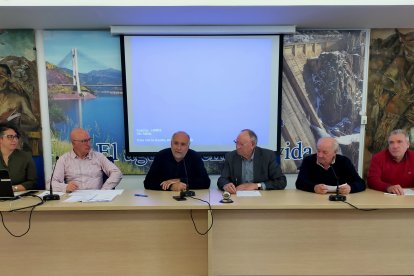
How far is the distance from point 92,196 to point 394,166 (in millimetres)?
2451

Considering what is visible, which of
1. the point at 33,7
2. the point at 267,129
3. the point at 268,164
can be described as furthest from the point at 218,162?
the point at 33,7

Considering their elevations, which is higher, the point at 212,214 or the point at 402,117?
the point at 402,117

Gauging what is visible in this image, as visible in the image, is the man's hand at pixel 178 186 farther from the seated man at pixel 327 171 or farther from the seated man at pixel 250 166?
the seated man at pixel 327 171

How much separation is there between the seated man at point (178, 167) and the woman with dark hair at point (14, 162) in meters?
1.01

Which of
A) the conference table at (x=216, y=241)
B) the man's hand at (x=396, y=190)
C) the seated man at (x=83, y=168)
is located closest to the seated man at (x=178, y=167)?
the seated man at (x=83, y=168)

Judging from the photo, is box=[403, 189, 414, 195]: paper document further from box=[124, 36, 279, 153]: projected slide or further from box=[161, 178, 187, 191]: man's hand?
box=[161, 178, 187, 191]: man's hand

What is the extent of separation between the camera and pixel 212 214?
207 cm

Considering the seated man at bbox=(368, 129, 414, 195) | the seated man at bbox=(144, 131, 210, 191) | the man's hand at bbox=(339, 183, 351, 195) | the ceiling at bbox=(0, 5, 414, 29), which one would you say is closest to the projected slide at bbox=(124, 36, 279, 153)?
the ceiling at bbox=(0, 5, 414, 29)

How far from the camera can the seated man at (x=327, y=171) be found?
2381 millimetres

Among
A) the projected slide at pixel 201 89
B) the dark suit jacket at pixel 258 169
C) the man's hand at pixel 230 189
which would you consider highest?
the projected slide at pixel 201 89

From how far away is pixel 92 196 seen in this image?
87.1 inches

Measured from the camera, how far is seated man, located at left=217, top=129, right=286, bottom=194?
2.60m
